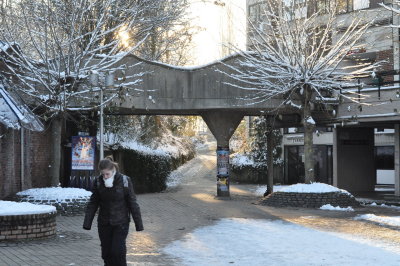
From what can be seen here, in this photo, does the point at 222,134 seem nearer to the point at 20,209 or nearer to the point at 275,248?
the point at 275,248

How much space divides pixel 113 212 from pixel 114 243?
374 mm

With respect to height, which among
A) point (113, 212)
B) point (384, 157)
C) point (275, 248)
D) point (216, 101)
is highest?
point (216, 101)

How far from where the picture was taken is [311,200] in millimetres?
19250

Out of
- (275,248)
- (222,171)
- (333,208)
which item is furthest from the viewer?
(222,171)

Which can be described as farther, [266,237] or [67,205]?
[67,205]

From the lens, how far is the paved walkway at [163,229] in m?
8.90

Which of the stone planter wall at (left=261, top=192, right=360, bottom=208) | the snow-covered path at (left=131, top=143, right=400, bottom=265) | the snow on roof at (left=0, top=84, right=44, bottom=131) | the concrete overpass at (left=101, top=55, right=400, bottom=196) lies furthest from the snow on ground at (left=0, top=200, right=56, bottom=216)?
the stone planter wall at (left=261, top=192, right=360, bottom=208)

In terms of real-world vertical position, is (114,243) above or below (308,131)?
below

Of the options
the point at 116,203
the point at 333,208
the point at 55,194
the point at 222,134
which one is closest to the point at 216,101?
the point at 222,134

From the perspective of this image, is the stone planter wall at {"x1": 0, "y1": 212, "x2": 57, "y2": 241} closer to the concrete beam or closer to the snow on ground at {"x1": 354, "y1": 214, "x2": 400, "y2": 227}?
the snow on ground at {"x1": 354, "y1": 214, "x2": 400, "y2": 227}

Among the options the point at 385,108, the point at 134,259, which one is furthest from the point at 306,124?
the point at 134,259

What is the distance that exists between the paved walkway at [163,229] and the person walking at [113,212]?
187 centimetres

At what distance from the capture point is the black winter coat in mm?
6758

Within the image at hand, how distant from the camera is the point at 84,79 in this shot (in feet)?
53.3
